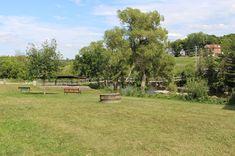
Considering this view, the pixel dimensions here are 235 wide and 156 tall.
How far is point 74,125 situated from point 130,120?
2.70m

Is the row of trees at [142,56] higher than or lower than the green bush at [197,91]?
higher

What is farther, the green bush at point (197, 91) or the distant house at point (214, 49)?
→ the distant house at point (214, 49)

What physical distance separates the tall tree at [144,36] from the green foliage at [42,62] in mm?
18626

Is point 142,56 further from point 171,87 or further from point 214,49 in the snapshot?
point 214,49

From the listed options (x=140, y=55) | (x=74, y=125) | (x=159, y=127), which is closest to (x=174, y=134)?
(x=159, y=127)

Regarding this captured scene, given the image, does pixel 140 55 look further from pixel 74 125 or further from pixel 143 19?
pixel 74 125

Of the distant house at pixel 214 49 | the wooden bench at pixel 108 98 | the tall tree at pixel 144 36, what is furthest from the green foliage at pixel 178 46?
the wooden bench at pixel 108 98

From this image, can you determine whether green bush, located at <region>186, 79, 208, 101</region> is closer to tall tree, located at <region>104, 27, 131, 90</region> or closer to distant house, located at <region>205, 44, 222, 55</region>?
tall tree, located at <region>104, 27, 131, 90</region>

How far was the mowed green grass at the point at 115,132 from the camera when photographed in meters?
11.6

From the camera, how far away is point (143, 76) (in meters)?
57.3

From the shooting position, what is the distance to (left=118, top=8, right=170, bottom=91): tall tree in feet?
174

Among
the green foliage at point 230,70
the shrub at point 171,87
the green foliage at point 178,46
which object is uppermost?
the green foliage at point 178,46

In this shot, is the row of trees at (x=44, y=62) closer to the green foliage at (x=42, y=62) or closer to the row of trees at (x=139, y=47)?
the green foliage at (x=42, y=62)

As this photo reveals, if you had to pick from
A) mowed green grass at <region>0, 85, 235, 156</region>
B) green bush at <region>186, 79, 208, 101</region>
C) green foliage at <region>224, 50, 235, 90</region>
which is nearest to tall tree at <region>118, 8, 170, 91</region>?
green foliage at <region>224, 50, 235, 90</region>
